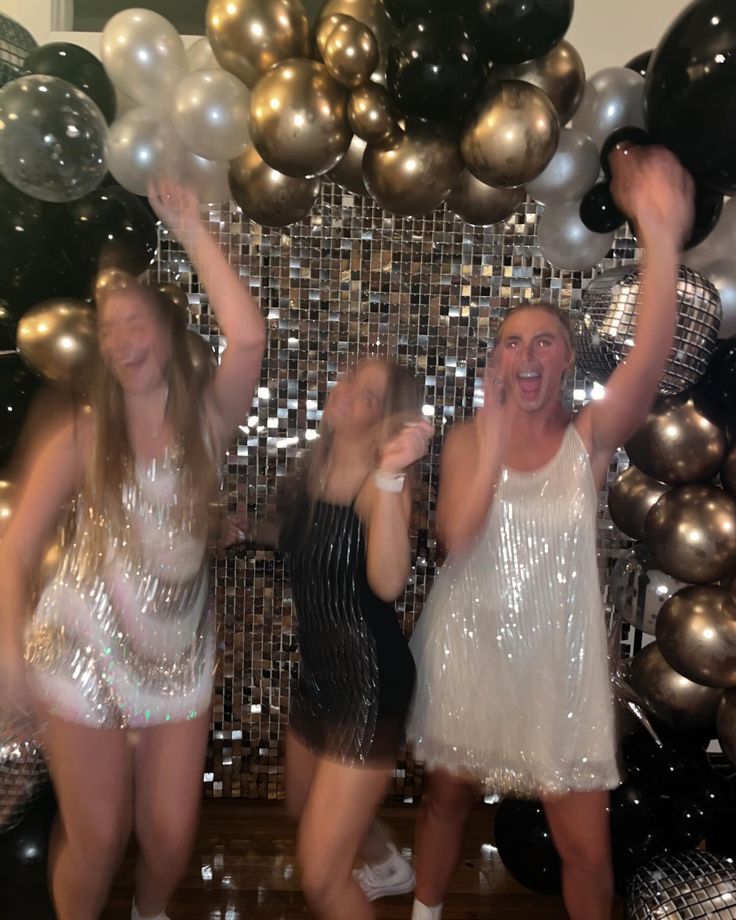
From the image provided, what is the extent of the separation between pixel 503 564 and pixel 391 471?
311 millimetres

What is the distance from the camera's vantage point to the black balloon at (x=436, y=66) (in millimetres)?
1469

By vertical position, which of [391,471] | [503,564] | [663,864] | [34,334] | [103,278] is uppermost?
[103,278]

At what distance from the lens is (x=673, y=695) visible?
6.05 ft

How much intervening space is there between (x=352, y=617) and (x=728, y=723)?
86cm

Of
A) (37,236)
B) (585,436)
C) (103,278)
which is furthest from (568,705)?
(37,236)

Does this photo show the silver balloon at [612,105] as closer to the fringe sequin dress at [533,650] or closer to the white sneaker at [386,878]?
the fringe sequin dress at [533,650]

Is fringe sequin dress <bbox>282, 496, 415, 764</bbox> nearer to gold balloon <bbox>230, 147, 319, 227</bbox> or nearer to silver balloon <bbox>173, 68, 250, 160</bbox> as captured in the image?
gold balloon <bbox>230, 147, 319, 227</bbox>

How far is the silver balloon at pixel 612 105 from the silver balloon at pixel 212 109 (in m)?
0.74

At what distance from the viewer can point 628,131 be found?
1671mm

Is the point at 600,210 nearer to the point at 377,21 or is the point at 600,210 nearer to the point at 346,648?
the point at 377,21

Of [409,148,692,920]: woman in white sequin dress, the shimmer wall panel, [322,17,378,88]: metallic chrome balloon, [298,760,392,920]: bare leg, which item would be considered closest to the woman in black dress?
[298,760,392,920]: bare leg

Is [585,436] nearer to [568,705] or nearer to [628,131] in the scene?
[568,705]

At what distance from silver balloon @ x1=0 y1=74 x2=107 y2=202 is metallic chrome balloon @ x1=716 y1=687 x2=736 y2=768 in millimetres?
1793

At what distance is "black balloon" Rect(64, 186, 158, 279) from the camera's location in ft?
5.91
